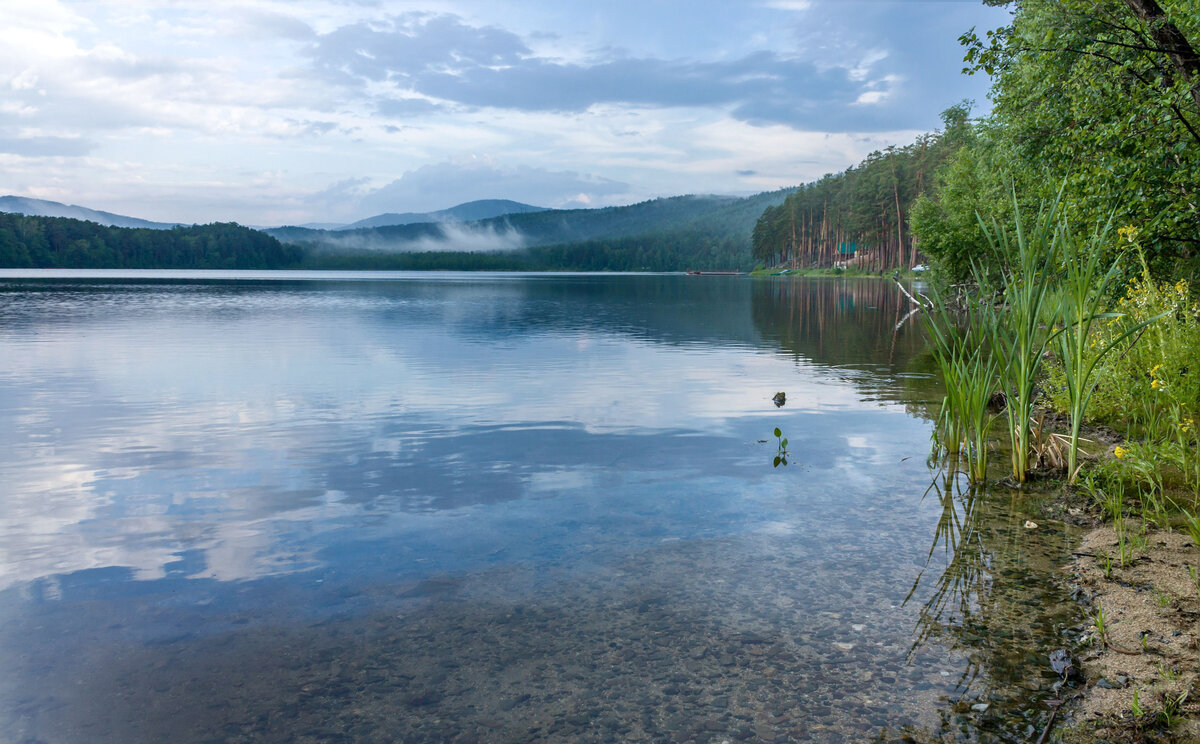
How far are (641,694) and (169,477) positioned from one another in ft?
25.8

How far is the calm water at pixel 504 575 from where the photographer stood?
4758 millimetres

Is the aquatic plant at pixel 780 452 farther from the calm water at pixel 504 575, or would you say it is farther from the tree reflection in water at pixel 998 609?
the tree reflection in water at pixel 998 609

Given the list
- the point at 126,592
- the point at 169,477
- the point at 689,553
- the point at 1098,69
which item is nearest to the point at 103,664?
the point at 126,592

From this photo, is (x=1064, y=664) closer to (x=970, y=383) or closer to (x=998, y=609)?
(x=998, y=609)

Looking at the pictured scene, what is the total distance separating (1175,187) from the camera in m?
12.2

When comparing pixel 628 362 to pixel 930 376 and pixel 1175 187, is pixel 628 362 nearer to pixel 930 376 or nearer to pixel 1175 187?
pixel 930 376

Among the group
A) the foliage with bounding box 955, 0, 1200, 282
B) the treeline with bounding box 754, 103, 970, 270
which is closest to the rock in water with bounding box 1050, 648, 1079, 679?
the foliage with bounding box 955, 0, 1200, 282

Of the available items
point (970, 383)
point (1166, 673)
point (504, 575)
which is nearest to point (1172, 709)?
point (1166, 673)

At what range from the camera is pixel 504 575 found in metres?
6.89

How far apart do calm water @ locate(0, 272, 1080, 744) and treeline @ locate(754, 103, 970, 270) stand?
67.5 metres

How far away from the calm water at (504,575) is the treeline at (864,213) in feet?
221

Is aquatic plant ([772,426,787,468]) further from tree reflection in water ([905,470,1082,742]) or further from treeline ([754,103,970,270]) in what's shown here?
treeline ([754,103,970,270])

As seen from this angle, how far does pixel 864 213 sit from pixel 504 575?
111578 mm

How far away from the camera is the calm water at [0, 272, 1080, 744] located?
15.6ft
